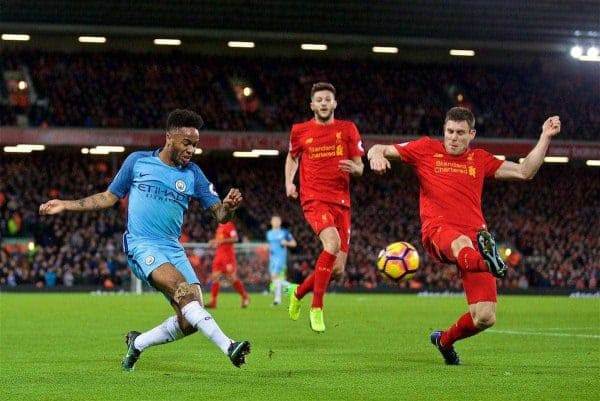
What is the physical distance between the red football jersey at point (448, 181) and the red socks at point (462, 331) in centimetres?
78

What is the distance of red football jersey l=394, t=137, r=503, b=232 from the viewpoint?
30.5 ft

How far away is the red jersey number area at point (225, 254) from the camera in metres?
22.5

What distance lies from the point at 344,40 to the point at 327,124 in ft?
82.2

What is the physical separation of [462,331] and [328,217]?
10.7 feet

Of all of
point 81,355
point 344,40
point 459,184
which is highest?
point 344,40

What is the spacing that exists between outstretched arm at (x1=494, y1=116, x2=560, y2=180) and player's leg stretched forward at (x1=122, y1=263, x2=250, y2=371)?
2.93m

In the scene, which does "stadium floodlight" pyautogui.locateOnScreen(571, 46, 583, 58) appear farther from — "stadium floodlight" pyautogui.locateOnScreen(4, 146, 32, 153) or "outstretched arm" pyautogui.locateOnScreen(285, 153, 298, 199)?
"outstretched arm" pyautogui.locateOnScreen(285, 153, 298, 199)

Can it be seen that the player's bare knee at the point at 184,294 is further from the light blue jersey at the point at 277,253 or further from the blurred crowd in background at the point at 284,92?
the blurred crowd in background at the point at 284,92

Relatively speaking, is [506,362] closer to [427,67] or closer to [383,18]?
[383,18]

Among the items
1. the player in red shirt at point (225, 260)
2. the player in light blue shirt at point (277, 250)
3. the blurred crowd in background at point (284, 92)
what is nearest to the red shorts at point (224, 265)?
the player in red shirt at point (225, 260)

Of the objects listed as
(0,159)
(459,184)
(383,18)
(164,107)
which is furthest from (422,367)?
(0,159)

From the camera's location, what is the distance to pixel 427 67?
43031 mm

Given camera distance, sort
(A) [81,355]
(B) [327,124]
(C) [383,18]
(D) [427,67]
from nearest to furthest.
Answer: (A) [81,355], (B) [327,124], (C) [383,18], (D) [427,67]

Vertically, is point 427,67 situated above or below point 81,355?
above
